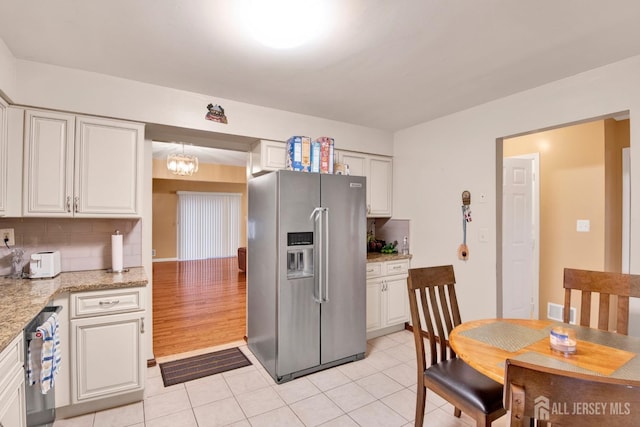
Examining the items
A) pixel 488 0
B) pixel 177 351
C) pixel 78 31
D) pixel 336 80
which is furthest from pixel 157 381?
pixel 488 0

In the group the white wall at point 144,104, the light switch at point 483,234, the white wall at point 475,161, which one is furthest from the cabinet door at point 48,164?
the light switch at point 483,234

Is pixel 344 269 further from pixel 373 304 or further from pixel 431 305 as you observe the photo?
pixel 431 305

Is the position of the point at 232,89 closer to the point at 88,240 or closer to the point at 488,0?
the point at 88,240

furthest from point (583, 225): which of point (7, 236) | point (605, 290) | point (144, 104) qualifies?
point (7, 236)

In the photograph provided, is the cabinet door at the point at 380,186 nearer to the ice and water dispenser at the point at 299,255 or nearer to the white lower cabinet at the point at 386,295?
the white lower cabinet at the point at 386,295

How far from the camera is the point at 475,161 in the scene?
3.01 metres

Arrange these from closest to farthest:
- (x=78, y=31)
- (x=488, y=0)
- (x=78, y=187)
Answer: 1. (x=488, y=0)
2. (x=78, y=31)
3. (x=78, y=187)

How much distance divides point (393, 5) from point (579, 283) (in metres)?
1.95

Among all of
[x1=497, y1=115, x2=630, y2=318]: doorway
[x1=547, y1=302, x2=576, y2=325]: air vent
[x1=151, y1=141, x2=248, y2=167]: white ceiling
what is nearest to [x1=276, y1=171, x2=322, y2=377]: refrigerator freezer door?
[x1=497, y1=115, x2=630, y2=318]: doorway

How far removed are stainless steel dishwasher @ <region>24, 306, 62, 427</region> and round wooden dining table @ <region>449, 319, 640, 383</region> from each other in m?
2.09

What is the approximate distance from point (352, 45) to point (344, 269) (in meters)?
1.80

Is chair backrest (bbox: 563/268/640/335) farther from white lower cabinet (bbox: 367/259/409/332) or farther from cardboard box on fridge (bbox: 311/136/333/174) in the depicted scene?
cardboard box on fridge (bbox: 311/136/333/174)

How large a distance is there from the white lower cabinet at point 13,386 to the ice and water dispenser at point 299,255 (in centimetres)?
160

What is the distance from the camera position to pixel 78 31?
1.77m
